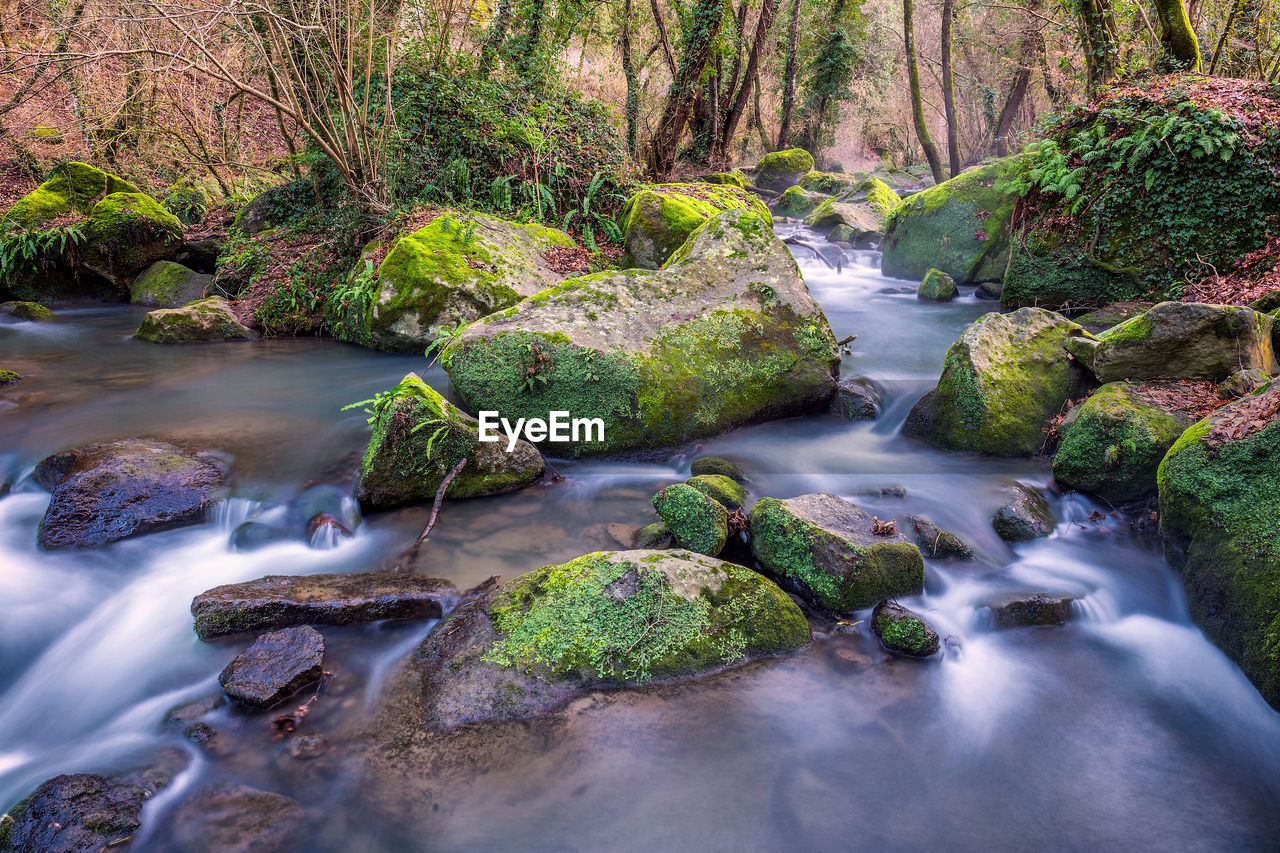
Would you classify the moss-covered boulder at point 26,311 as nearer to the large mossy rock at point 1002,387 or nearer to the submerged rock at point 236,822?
the submerged rock at point 236,822

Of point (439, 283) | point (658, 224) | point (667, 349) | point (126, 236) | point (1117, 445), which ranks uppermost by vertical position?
point (658, 224)

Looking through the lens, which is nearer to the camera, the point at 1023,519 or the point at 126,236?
the point at 1023,519

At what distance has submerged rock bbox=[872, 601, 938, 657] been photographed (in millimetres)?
3662

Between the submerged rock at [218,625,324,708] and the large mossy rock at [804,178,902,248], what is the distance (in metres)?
14.5

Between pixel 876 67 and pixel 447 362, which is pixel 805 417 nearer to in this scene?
pixel 447 362

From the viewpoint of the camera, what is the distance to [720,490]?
15.2 ft

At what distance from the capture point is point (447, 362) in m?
5.77

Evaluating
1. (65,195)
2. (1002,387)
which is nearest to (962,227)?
(1002,387)

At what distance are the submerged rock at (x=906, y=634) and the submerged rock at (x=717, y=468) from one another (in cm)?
175

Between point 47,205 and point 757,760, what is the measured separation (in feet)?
49.6

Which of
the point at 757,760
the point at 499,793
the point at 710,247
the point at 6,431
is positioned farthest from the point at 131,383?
the point at 757,760

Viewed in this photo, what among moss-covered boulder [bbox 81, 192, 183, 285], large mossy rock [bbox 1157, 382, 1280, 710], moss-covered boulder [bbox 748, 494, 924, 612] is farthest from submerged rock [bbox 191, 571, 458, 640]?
moss-covered boulder [bbox 81, 192, 183, 285]

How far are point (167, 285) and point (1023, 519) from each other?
534 inches

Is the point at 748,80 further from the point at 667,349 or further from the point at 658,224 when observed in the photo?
the point at 667,349
